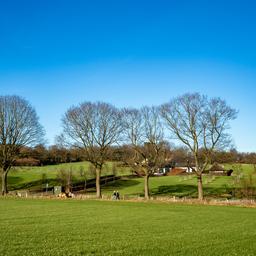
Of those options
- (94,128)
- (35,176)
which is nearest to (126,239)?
(94,128)

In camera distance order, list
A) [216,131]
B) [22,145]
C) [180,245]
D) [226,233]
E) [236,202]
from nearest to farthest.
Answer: [180,245] → [226,233] → [236,202] → [216,131] → [22,145]

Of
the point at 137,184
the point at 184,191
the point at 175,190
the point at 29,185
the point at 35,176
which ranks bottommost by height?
the point at 184,191

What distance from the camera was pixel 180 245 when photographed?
58.3 ft

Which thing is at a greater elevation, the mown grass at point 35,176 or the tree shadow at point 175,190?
the mown grass at point 35,176

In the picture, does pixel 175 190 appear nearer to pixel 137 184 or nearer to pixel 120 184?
Result: pixel 137 184

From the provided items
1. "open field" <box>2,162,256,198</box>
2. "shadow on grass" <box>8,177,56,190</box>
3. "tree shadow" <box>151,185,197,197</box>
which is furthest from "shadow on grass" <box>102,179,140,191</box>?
"shadow on grass" <box>8,177,56,190</box>

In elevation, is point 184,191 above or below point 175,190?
below

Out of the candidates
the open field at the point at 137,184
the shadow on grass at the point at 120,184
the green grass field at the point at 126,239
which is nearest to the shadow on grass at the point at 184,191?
the open field at the point at 137,184

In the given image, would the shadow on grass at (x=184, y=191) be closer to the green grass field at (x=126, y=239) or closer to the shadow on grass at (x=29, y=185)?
the shadow on grass at (x=29, y=185)

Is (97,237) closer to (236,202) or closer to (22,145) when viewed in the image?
(236,202)

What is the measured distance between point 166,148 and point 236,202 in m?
18.3

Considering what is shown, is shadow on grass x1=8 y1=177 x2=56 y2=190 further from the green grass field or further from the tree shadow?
the green grass field

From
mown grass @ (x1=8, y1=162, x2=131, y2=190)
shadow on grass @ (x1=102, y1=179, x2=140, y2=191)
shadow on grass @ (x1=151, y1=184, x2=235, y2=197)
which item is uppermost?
mown grass @ (x1=8, y1=162, x2=131, y2=190)

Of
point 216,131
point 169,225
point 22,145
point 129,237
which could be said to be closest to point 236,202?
point 216,131
